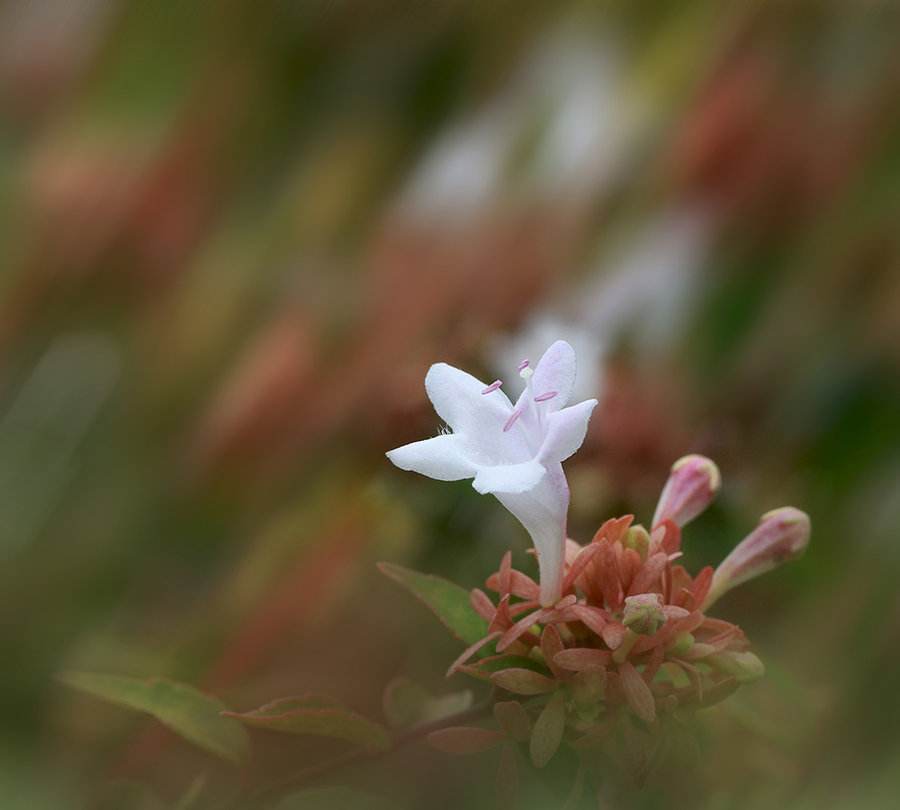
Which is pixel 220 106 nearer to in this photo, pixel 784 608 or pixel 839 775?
pixel 784 608

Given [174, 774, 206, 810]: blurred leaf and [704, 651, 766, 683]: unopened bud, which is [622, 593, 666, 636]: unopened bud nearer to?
[704, 651, 766, 683]: unopened bud

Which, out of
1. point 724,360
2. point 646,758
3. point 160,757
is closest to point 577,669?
point 646,758

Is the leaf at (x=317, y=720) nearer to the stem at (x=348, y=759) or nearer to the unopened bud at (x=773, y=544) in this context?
the stem at (x=348, y=759)

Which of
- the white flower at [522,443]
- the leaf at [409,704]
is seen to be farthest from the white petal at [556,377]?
the leaf at [409,704]

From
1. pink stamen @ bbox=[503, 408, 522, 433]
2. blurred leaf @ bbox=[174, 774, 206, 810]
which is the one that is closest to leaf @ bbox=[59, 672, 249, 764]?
blurred leaf @ bbox=[174, 774, 206, 810]

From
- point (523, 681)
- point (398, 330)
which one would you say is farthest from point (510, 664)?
point (398, 330)

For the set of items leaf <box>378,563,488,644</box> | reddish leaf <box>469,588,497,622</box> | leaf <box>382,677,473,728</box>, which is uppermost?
reddish leaf <box>469,588,497,622</box>

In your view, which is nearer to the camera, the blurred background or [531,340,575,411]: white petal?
[531,340,575,411]: white petal
